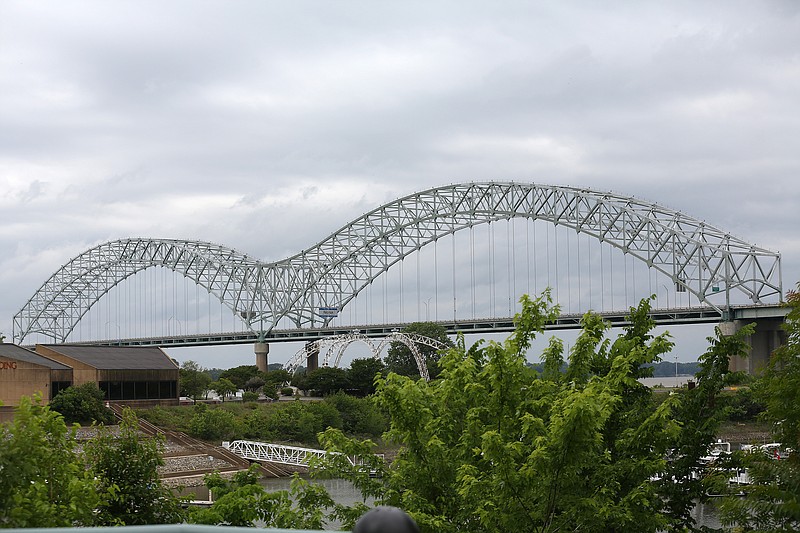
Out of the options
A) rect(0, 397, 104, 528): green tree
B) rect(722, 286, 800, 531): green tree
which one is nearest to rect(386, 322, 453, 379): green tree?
rect(0, 397, 104, 528): green tree

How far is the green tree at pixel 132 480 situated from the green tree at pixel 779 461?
40.0ft

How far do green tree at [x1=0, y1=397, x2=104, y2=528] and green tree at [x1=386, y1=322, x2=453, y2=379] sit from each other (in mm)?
102977

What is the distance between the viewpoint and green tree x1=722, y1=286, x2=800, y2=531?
45.2 feet

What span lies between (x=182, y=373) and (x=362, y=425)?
117 feet

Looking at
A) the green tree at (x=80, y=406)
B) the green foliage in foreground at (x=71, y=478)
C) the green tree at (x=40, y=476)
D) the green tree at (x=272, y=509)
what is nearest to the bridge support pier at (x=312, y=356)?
the green tree at (x=80, y=406)

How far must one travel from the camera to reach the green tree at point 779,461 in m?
13.8

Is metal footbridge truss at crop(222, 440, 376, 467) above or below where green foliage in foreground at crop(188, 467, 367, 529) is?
below

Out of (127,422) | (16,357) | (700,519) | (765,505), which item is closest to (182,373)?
(16,357)

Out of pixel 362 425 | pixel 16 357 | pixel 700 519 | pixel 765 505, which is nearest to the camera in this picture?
pixel 765 505

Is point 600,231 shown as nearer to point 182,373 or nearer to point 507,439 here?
point 182,373

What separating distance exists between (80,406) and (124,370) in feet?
30.4

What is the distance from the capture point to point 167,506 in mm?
21609

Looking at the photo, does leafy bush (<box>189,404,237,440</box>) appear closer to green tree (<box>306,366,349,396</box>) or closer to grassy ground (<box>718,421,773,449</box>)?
green tree (<box>306,366,349,396</box>)

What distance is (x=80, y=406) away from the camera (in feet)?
246
